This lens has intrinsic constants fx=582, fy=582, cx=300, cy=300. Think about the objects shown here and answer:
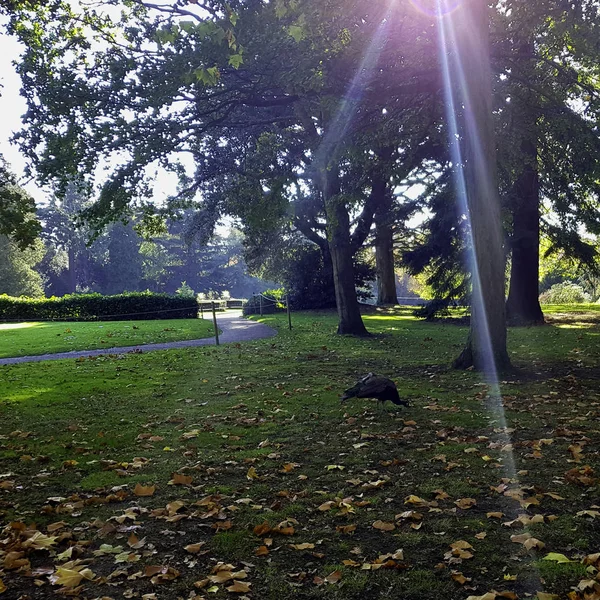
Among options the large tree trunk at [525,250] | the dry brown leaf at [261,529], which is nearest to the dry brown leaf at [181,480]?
the dry brown leaf at [261,529]

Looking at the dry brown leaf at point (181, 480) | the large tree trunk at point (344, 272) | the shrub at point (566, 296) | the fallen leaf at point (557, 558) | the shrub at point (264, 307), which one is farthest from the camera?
the shrub at point (566, 296)

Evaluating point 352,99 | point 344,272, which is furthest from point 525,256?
point 352,99

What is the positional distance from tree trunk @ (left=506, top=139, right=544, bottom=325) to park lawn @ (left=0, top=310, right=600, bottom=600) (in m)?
11.6

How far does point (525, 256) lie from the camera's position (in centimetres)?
2241

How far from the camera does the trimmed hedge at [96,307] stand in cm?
3647

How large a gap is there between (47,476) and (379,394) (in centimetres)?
442

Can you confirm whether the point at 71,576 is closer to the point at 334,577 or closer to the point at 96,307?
the point at 334,577

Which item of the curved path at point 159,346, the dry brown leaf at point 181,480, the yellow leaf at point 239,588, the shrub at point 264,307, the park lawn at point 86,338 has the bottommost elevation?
the yellow leaf at point 239,588

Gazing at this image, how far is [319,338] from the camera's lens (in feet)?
64.3

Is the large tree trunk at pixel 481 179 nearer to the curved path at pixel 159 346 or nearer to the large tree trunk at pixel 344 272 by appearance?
the large tree trunk at pixel 344 272

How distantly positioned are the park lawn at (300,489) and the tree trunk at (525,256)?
1159 centimetres

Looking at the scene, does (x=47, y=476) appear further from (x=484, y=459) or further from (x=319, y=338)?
(x=319, y=338)

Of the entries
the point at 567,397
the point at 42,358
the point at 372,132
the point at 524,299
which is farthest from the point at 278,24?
the point at 524,299

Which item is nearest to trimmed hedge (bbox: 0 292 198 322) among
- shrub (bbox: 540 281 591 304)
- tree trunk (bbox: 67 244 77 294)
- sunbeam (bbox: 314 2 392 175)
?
sunbeam (bbox: 314 2 392 175)
